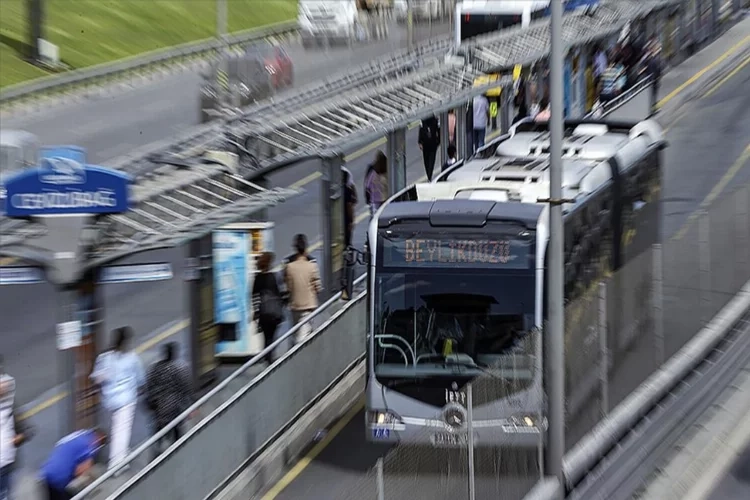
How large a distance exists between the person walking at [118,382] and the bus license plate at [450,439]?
17.4ft

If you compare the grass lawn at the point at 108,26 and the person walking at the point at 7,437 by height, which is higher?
the grass lawn at the point at 108,26

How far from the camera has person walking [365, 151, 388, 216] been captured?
21.7 metres

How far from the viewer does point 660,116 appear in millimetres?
34219

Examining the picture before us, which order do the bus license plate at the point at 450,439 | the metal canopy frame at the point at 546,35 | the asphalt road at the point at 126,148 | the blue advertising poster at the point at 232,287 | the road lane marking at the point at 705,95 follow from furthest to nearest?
the road lane marking at the point at 705,95, the metal canopy frame at the point at 546,35, the asphalt road at the point at 126,148, the blue advertising poster at the point at 232,287, the bus license plate at the point at 450,439

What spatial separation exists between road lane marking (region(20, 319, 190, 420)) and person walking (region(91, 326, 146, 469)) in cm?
356

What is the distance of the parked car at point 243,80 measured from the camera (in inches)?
957

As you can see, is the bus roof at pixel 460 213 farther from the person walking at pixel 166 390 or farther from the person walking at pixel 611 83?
the person walking at pixel 611 83

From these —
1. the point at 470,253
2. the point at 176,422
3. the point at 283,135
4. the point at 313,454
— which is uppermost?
the point at 283,135

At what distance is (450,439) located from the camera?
815cm

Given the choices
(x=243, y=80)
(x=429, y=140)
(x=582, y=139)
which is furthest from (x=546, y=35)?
(x=582, y=139)

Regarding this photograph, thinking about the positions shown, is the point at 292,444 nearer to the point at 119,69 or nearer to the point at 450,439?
the point at 450,439

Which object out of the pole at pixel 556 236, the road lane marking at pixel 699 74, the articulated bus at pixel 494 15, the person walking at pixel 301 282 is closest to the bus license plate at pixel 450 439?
the pole at pixel 556 236

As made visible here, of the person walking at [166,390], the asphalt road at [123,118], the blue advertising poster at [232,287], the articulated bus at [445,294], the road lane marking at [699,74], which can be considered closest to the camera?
the person walking at [166,390]

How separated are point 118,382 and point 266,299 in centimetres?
339
